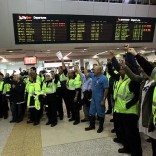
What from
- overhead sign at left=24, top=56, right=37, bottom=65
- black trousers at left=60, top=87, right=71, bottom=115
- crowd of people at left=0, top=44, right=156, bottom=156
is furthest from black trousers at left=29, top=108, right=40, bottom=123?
overhead sign at left=24, top=56, right=37, bottom=65

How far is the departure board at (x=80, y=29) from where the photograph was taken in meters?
6.04

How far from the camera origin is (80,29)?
633 cm

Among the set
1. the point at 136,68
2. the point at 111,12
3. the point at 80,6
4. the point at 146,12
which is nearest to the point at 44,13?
the point at 80,6

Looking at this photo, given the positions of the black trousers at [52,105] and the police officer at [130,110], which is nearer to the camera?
the police officer at [130,110]

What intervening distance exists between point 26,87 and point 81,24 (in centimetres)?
273

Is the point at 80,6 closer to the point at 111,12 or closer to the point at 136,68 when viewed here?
the point at 111,12

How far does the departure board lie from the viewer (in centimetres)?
604

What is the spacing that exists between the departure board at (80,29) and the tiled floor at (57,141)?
285 centimetres

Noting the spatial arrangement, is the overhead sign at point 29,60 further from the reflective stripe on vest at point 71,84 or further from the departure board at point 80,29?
the reflective stripe on vest at point 71,84

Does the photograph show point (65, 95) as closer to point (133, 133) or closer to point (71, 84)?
Result: point (71, 84)

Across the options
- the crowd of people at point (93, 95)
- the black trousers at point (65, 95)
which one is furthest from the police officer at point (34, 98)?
the black trousers at point (65, 95)

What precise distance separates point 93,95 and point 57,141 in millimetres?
1227

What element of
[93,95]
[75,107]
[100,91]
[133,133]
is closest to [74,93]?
[75,107]

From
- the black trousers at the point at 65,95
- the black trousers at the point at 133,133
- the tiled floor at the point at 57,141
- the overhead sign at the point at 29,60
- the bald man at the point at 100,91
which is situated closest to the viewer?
the black trousers at the point at 133,133
